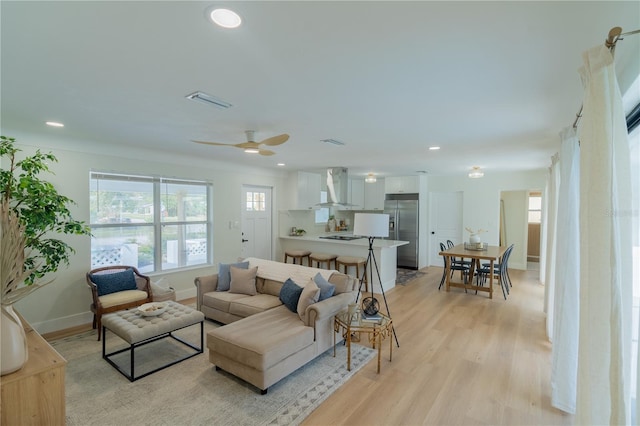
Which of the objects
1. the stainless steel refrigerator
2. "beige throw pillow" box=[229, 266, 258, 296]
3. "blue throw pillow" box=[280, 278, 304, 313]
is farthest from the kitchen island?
"blue throw pillow" box=[280, 278, 304, 313]

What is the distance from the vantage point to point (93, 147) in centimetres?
411

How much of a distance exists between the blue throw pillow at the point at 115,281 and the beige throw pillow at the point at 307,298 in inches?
102

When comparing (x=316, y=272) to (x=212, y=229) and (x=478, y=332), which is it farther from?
(x=212, y=229)

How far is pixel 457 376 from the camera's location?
9.36ft

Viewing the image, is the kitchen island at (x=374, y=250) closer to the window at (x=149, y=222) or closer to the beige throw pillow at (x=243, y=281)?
the window at (x=149, y=222)

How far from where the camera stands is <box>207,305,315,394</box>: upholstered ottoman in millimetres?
2496

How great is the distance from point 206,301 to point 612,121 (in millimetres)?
4283

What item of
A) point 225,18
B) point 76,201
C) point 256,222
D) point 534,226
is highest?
point 225,18

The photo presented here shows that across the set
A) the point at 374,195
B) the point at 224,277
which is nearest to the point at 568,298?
the point at 224,277

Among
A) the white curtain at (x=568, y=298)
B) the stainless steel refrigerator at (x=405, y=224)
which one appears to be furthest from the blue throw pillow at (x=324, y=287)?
the stainless steel refrigerator at (x=405, y=224)

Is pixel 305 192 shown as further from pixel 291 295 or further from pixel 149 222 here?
pixel 291 295

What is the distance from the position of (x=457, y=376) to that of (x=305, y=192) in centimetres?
501

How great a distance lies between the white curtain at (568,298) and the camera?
233cm

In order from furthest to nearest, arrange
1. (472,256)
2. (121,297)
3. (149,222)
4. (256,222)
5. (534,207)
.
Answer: (534,207) < (256,222) < (472,256) < (149,222) < (121,297)
